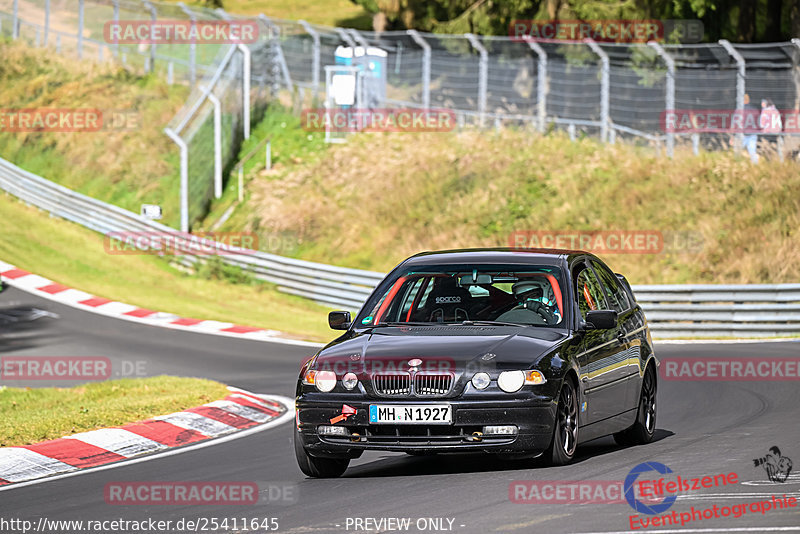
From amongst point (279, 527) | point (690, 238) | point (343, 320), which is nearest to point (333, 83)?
point (690, 238)

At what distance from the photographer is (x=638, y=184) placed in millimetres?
30859

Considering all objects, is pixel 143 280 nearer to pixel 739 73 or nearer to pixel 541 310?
pixel 739 73

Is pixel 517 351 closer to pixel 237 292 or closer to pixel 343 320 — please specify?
pixel 343 320

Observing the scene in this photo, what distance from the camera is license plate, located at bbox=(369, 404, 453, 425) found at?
868 centimetres

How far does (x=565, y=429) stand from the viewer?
29.8ft

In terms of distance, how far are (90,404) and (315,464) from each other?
506 cm

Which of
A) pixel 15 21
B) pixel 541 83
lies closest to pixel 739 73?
pixel 541 83

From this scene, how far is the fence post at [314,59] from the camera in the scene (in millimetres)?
38094

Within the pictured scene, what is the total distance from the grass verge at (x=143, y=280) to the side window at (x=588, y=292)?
1424cm

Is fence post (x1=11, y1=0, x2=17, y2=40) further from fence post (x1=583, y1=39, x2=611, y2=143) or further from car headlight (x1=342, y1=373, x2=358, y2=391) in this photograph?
car headlight (x1=342, y1=373, x2=358, y2=391)

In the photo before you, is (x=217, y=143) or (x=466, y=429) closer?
(x=466, y=429)
